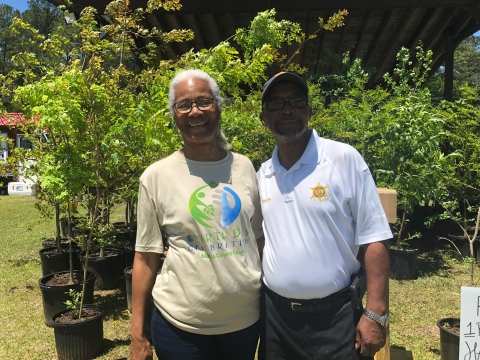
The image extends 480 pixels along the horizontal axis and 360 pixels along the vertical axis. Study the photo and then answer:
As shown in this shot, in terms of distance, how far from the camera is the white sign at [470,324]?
6.75 ft

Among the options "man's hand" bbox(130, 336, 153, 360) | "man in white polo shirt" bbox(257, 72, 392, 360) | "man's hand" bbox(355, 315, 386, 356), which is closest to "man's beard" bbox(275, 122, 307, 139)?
"man in white polo shirt" bbox(257, 72, 392, 360)

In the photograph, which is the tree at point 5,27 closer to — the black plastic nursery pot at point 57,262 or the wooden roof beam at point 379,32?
the wooden roof beam at point 379,32

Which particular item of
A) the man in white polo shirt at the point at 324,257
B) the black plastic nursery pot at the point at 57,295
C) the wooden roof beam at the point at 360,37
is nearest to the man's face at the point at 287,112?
the man in white polo shirt at the point at 324,257

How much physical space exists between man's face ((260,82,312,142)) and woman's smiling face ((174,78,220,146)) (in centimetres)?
28

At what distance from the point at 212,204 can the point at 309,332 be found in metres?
0.67

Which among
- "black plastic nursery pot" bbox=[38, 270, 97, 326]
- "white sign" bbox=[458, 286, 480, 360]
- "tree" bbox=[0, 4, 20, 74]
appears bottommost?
"black plastic nursery pot" bbox=[38, 270, 97, 326]

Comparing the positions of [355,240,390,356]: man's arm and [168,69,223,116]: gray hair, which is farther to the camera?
[168,69,223,116]: gray hair

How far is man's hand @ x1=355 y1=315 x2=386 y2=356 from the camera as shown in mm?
1675

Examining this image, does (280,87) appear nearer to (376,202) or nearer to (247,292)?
(376,202)

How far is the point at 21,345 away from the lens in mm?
3918

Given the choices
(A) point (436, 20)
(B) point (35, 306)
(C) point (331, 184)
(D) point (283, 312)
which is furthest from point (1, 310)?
(A) point (436, 20)

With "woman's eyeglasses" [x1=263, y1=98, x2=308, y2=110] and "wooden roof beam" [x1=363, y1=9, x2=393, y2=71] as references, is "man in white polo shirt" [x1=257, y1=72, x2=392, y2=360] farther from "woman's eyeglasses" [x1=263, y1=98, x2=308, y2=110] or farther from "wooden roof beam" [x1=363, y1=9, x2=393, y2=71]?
"wooden roof beam" [x1=363, y1=9, x2=393, y2=71]

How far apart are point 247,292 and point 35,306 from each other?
4.14m

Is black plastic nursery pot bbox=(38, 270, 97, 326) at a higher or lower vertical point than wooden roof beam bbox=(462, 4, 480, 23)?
lower
